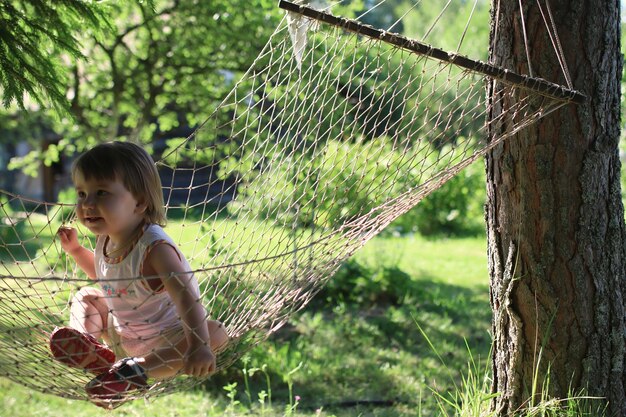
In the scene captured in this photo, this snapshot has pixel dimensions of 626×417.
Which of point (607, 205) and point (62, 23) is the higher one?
point (62, 23)

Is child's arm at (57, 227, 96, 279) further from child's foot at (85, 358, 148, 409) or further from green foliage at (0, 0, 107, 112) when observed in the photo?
child's foot at (85, 358, 148, 409)

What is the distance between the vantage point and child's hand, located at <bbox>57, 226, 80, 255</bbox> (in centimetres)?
229

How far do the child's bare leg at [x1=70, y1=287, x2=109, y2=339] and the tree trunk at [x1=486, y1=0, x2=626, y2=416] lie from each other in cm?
106

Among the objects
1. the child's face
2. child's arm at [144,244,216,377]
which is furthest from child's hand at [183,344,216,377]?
the child's face

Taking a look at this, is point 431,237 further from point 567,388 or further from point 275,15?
point 567,388

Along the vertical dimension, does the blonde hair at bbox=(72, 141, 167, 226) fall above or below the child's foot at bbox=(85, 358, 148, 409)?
above

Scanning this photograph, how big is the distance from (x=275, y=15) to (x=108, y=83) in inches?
54.8

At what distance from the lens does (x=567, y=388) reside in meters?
2.12

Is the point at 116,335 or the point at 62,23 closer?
the point at 116,335

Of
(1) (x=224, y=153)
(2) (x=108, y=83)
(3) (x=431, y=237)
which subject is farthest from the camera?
(3) (x=431, y=237)

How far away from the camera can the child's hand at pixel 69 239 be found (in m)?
2.29

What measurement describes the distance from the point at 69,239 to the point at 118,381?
0.65m

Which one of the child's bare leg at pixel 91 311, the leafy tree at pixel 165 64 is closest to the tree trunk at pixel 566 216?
the child's bare leg at pixel 91 311

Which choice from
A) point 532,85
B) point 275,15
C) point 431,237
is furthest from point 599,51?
point 431,237
